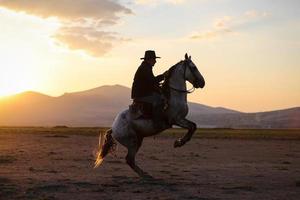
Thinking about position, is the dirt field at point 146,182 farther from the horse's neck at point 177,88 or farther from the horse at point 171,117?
the horse's neck at point 177,88

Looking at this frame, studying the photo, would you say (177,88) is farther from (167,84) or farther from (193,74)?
(193,74)

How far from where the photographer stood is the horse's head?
47.3 ft

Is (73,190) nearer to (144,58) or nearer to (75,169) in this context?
(144,58)

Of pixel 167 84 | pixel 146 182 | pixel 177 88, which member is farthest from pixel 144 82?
pixel 146 182

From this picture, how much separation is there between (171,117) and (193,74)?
4.70 ft

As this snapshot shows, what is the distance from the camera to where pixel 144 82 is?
14.2 m

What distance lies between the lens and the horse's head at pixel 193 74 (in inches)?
568

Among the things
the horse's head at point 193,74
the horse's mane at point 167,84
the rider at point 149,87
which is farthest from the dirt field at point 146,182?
the horse's head at point 193,74

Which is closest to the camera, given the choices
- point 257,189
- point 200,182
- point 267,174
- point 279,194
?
point 279,194

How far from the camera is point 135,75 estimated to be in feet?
47.7

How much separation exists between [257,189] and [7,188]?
19.0ft

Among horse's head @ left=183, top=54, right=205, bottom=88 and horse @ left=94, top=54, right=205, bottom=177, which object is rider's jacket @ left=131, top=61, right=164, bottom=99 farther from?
horse's head @ left=183, top=54, right=205, bottom=88

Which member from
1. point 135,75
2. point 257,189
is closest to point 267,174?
point 257,189

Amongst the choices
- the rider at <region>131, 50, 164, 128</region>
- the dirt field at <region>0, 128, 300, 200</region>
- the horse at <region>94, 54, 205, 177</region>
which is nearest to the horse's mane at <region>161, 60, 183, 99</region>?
the horse at <region>94, 54, 205, 177</region>
